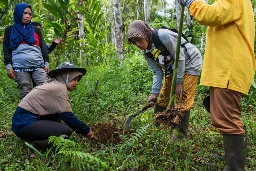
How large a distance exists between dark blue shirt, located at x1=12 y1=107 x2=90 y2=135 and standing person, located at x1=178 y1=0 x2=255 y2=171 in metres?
1.59

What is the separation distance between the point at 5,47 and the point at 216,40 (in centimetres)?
344

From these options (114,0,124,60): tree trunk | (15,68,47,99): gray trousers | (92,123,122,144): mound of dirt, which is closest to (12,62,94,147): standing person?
(92,123,122,144): mound of dirt

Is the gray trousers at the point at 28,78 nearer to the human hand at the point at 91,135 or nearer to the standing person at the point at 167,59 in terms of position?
the human hand at the point at 91,135

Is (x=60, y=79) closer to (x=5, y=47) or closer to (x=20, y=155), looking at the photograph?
(x=20, y=155)

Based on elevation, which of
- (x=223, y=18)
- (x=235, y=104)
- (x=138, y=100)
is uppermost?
(x=223, y=18)

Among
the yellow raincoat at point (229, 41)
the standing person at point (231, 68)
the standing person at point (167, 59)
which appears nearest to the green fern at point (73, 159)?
the standing person at point (167, 59)

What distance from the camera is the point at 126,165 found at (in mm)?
2971

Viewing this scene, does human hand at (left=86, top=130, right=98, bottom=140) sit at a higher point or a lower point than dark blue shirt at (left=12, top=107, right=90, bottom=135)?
lower

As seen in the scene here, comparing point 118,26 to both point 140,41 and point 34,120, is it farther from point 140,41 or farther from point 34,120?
point 34,120

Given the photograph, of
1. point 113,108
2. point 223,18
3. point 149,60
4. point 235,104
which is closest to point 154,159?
point 235,104

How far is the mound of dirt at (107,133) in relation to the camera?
3896 millimetres

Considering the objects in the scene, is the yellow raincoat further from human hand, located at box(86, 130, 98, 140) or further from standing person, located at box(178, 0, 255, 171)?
human hand, located at box(86, 130, 98, 140)

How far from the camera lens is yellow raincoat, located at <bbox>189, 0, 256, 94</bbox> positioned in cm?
263

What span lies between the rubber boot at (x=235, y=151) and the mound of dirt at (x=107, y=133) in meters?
1.42
